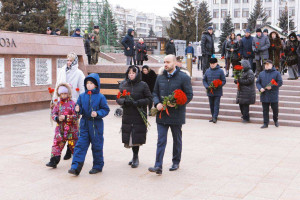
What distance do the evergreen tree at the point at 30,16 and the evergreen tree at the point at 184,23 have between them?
25.1m

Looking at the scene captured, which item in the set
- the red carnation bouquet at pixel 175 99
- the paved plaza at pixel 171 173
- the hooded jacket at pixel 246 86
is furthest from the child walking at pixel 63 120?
the hooded jacket at pixel 246 86

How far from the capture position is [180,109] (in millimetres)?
7148

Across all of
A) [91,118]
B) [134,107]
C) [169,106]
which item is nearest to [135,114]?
[134,107]

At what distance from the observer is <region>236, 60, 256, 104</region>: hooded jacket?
12797 millimetres

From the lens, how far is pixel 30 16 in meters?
50.1

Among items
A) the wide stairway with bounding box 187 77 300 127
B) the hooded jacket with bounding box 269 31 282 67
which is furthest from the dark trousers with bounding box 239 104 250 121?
the hooded jacket with bounding box 269 31 282 67

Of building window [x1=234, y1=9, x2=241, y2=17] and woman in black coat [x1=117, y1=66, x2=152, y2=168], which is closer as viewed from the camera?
woman in black coat [x1=117, y1=66, x2=152, y2=168]

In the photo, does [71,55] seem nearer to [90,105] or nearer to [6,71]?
[90,105]

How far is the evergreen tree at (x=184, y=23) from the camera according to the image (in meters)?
72.9

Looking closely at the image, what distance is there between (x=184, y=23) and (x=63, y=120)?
67984 mm

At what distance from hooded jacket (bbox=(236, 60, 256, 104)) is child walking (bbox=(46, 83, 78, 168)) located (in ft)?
21.8

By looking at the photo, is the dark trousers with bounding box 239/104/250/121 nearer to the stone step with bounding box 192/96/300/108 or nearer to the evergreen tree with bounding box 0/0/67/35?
the stone step with bounding box 192/96/300/108

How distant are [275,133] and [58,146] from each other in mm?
6170

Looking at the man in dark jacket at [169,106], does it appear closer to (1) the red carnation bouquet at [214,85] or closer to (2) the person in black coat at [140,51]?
(1) the red carnation bouquet at [214,85]
